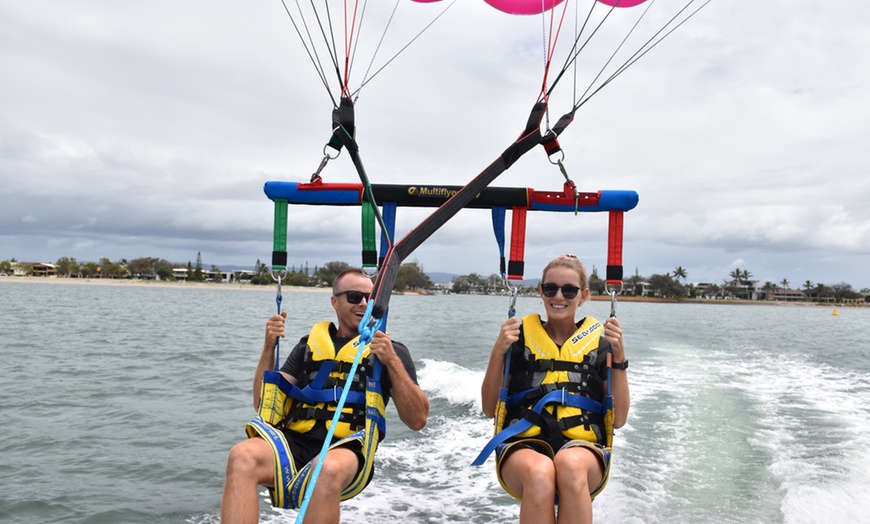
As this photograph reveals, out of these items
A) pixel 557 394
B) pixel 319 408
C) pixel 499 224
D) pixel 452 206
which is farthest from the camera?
pixel 499 224

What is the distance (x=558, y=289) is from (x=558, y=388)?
0.53 metres

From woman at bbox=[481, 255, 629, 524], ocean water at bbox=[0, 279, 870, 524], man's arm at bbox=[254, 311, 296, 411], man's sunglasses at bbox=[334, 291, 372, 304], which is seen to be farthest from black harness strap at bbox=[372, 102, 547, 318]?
ocean water at bbox=[0, 279, 870, 524]

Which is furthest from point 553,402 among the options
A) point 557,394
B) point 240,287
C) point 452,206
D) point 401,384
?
point 240,287

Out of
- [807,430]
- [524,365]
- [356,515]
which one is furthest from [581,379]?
[807,430]

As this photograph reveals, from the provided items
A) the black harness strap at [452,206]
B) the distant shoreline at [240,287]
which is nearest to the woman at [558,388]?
the black harness strap at [452,206]

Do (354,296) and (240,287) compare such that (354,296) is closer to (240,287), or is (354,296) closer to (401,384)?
(401,384)

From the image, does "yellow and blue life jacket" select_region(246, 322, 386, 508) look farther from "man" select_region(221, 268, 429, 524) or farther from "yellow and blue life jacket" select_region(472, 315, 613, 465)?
"yellow and blue life jacket" select_region(472, 315, 613, 465)

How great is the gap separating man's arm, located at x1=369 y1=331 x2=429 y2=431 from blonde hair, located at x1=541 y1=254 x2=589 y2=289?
900 millimetres

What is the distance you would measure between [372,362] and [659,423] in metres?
6.44

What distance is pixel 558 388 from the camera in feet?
10.9

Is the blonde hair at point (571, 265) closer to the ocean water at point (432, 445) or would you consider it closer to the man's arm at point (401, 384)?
the man's arm at point (401, 384)

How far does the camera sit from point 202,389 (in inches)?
402

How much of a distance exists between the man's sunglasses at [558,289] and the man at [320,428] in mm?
842

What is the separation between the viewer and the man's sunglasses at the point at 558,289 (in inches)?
130
